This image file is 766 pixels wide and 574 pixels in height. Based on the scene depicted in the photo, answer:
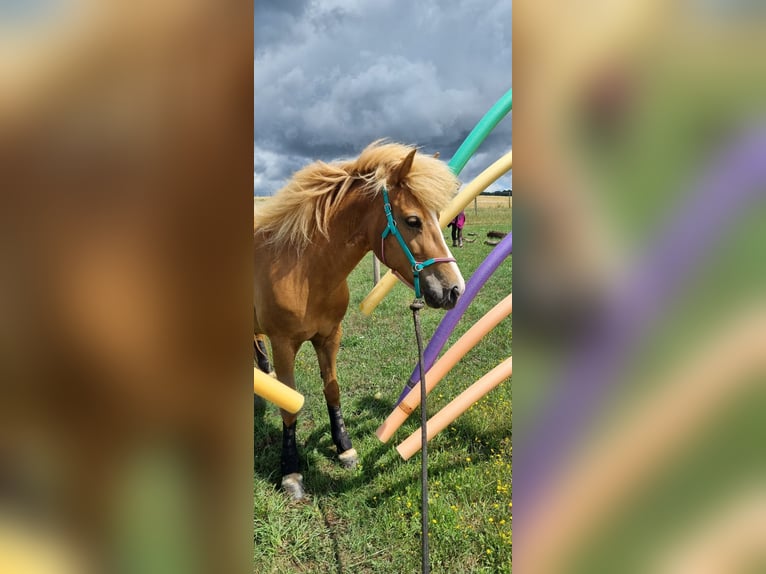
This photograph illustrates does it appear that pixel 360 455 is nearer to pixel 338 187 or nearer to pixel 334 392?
pixel 334 392

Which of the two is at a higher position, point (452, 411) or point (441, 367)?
point (441, 367)

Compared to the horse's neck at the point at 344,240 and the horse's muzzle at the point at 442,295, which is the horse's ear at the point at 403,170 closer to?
the horse's neck at the point at 344,240

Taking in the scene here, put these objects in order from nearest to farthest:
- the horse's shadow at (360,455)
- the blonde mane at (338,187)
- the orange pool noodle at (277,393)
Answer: the orange pool noodle at (277,393)
the blonde mane at (338,187)
the horse's shadow at (360,455)

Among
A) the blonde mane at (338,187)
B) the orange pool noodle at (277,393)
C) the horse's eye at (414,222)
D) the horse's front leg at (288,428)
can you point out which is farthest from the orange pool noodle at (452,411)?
the orange pool noodle at (277,393)

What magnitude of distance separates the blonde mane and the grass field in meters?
1.88

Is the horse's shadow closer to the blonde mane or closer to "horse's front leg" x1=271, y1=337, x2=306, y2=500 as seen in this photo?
"horse's front leg" x1=271, y1=337, x2=306, y2=500

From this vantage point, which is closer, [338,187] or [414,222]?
[414,222]

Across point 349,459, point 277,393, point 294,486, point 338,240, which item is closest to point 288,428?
point 294,486

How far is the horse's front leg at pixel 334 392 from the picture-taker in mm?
3352

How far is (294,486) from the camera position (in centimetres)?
301
